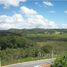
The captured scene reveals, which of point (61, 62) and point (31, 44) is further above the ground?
point (31, 44)

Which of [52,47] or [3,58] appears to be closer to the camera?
[3,58]

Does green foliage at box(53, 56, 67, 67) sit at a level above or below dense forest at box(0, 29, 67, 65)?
below

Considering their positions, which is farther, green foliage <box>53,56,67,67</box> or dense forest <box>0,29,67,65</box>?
dense forest <box>0,29,67,65</box>

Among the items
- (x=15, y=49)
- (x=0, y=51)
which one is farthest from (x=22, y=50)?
(x=0, y=51)

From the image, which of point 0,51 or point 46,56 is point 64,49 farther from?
point 0,51

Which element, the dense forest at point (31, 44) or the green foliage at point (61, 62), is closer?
the green foliage at point (61, 62)

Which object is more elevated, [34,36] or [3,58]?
[34,36]

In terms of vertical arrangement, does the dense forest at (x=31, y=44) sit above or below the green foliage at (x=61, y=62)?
above

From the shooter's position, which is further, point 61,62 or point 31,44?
point 31,44
